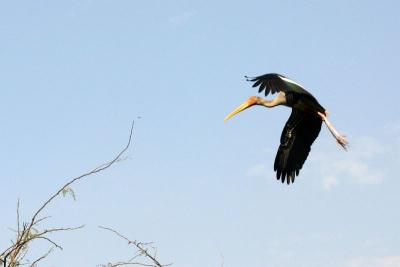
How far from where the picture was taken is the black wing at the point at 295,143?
12531 mm

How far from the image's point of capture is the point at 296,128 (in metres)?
12.7

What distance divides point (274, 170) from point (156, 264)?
7.11m

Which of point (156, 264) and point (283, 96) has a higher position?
point (283, 96)

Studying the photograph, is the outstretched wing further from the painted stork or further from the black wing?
the black wing

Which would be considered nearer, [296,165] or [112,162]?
[112,162]

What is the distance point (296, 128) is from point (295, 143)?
310 mm

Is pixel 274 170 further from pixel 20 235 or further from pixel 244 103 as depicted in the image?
pixel 20 235

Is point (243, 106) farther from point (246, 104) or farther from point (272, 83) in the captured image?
point (272, 83)

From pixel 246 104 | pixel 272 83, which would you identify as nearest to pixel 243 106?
pixel 246 104

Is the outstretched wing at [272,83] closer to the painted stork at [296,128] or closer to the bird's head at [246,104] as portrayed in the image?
the painted stork at [296,128]

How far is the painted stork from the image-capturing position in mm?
11654

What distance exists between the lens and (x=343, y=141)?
11547 millimetres

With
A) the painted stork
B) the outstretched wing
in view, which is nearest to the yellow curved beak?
the painted stork

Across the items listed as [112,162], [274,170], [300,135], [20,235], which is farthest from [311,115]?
[20,235]
